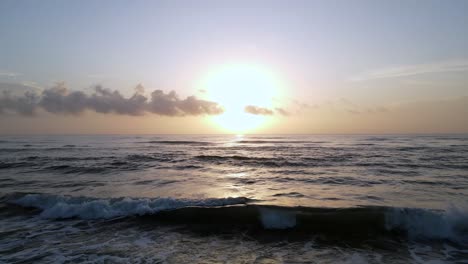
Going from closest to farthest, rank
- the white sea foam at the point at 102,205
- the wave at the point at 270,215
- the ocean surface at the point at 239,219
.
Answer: the ocean surface at the point at 239,219 < the wave at the point at 270,215 < the white sea foam at the point at 102,205

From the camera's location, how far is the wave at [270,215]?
31.2ft

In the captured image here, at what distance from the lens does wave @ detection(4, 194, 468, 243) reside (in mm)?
9513

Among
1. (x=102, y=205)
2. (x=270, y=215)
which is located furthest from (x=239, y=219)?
(x=102, y=205)

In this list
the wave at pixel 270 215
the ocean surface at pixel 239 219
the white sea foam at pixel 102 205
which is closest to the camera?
the ocean surface at pixel 239 219

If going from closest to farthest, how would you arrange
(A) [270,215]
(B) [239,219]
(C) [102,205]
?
(A) [270,215] < (B) [239,219] < (C) [102,205]

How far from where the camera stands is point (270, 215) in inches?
415

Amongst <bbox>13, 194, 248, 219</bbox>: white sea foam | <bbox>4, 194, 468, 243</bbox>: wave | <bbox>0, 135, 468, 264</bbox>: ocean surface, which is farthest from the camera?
<bbox>13, 194, 248, 219</bbox>: white sea foam

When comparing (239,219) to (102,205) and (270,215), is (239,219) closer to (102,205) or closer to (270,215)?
(270,215)

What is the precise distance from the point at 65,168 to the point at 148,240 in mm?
17330

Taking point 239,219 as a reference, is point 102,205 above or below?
above

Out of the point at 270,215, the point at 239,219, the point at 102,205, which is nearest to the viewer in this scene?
the point at 270,215

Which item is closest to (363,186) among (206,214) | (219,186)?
(219,186)

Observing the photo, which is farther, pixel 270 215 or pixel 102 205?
pixel 102 205

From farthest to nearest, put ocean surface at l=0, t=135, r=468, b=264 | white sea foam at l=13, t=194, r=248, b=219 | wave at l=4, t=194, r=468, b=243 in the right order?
1. white sea foam at l=13, t=194, r=248, b=219
2. wave at l=4, t=194, r=468, b=243
3. ocean surface at l=0, t=135, r=468, b=264
